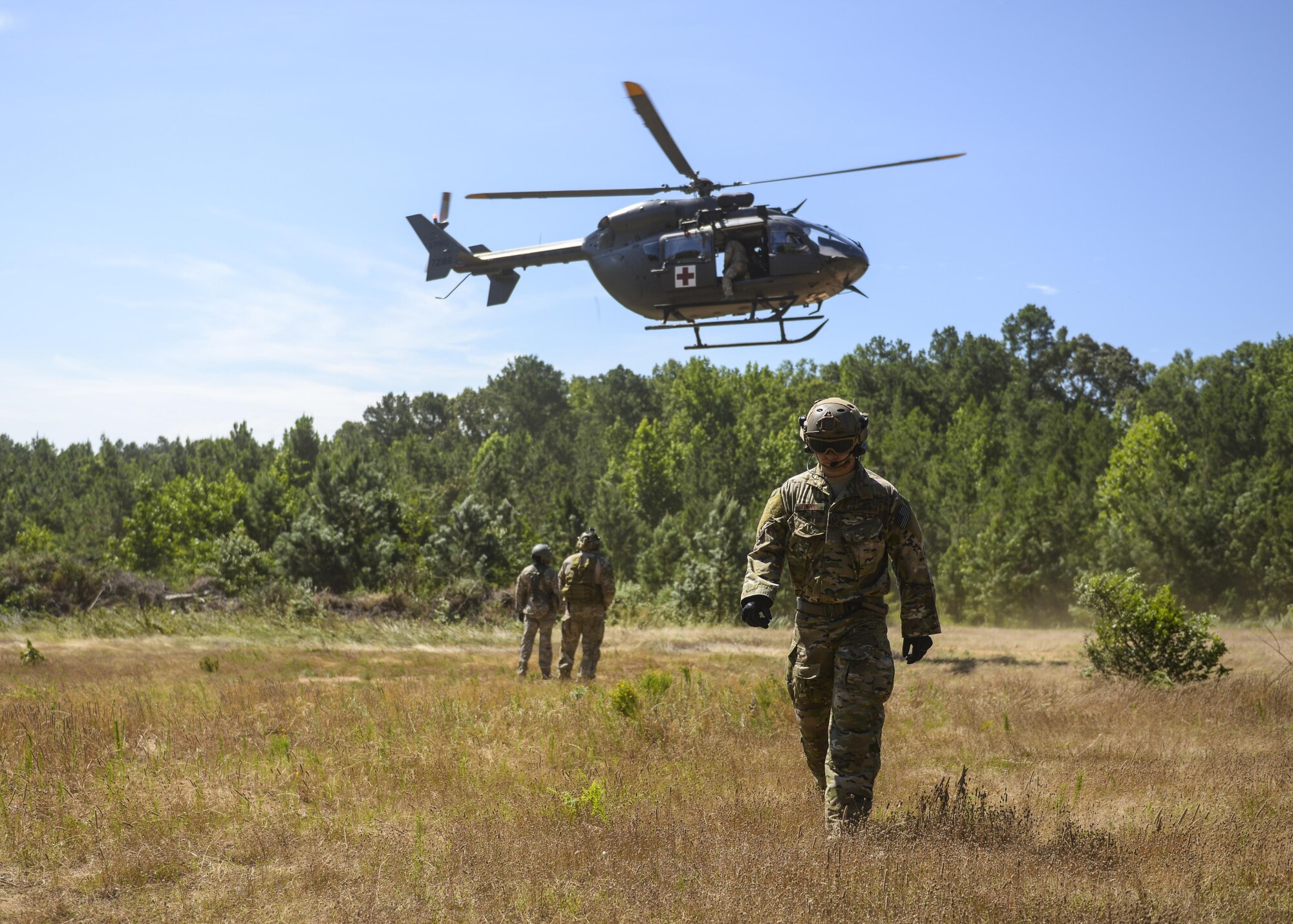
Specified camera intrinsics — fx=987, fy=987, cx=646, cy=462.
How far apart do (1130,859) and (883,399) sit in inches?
2711

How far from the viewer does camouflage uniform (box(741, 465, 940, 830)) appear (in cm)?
521

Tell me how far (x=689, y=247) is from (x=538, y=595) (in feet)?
20.7

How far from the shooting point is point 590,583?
508 inches

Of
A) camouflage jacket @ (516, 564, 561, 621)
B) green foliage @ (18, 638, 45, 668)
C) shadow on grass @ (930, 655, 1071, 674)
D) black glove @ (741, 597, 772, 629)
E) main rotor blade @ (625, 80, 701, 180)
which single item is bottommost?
green foliage @ (18, 638, 45, 668)

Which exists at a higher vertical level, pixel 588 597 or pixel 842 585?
pixel 842 585

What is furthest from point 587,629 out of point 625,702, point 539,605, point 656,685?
point 625,702

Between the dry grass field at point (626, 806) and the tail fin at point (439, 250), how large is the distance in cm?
1245

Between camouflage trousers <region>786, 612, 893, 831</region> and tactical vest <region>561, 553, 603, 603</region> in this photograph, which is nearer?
camouflage trousers <region>786, 612, 893, 831</region>

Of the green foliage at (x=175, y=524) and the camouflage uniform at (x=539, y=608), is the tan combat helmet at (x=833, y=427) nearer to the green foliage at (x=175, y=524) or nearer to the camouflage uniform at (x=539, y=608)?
the camouflage uniform at (x=539, y=608)

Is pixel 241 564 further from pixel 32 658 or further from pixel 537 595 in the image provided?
pixel 537 595

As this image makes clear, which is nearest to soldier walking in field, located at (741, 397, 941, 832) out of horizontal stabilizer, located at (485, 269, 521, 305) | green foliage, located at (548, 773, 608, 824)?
green foliage, located at (548, 773, 608, 824)

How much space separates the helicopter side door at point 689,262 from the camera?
52.7 feet

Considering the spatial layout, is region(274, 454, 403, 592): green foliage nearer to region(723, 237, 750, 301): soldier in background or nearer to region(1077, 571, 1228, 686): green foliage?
region(723, 237, 750, 301): soldier in background

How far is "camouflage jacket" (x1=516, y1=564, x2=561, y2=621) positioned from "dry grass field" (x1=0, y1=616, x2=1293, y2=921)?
2.69 metres
